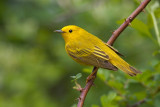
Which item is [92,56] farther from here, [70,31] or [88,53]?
[70,31]

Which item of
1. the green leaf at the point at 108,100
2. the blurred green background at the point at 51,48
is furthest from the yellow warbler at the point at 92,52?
the blurred green background at the point at 51,48

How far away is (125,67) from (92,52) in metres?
0.60

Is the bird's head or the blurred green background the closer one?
the bird's head

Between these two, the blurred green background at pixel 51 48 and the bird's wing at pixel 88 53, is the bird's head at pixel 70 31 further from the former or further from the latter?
the blurred green background at pixel 51 48

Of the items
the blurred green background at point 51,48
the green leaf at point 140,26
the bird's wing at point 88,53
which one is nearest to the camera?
the green leaf at point 140,26

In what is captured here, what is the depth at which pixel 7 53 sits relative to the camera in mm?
4871

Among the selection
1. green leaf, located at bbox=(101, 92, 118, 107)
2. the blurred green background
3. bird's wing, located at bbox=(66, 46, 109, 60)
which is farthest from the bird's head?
green leaf, located at bbox=(101, 92, 118, 107)

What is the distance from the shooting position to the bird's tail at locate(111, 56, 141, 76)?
3.06 meters

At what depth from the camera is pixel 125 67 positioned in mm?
3328

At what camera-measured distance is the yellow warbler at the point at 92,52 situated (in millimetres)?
3401

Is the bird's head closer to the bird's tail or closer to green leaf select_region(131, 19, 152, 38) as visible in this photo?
the bird's tail

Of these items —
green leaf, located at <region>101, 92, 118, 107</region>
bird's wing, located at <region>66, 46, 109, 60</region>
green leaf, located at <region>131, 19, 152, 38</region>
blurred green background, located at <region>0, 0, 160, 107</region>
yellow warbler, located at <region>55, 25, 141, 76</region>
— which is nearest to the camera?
green leaf, located at <region>101, 92, 118, 107</region>

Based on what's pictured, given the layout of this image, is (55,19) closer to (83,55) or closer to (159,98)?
(83,55)

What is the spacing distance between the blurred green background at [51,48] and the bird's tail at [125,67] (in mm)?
522
